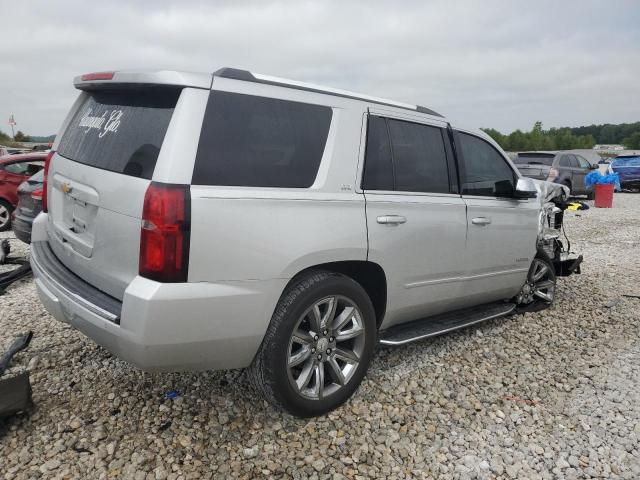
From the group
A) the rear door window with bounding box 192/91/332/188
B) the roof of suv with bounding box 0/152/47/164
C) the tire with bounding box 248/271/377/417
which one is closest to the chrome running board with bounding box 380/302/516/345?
the tire with bounding box 248/271/377/417

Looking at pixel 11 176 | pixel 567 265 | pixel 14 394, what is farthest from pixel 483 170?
pixel 11 176

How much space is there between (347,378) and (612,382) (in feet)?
6.45

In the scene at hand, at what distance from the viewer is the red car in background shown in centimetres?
951

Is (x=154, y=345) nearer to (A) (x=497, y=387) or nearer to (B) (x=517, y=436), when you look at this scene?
(B) (x=517, y=436)

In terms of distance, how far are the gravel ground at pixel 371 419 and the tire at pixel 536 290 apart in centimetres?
62

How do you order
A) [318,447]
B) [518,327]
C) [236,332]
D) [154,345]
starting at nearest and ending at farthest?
[154,345]
[236,332]
[318,447]
[518,327]

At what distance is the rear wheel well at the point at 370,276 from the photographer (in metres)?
3.04

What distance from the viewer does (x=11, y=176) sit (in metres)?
9.52

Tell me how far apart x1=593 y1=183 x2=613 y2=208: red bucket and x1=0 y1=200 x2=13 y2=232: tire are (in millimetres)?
15069

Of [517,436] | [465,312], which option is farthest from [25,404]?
[465,312]

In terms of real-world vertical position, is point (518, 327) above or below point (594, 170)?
below

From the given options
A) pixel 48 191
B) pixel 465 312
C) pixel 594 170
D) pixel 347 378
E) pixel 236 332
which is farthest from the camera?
pixel 594 170

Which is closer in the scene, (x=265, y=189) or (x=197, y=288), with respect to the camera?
(x=197, y=288)

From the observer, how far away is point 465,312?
165 inches
